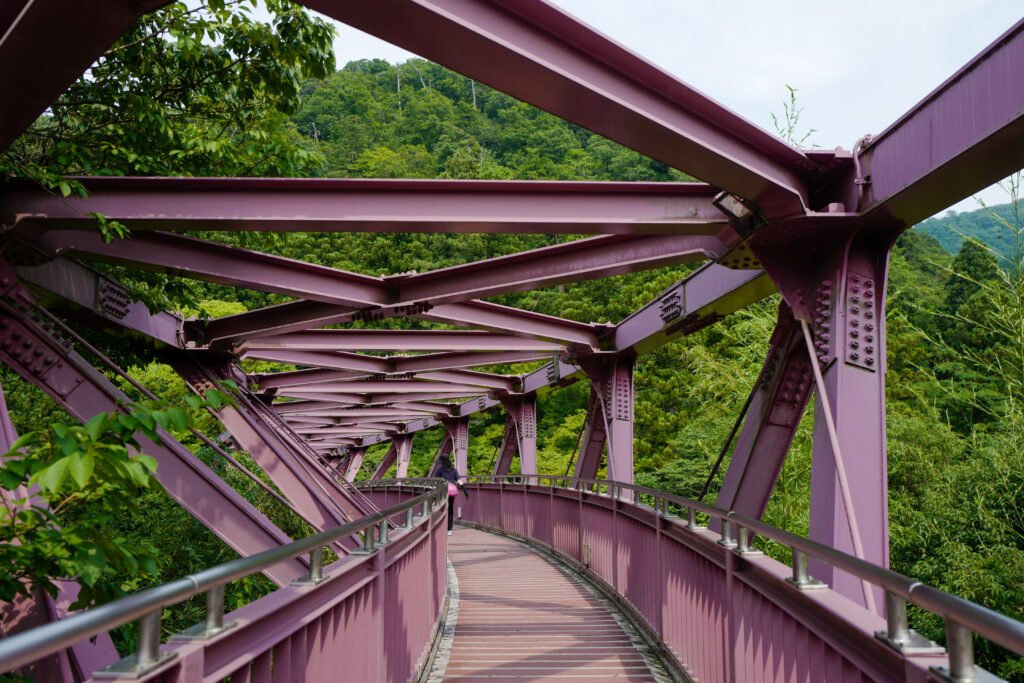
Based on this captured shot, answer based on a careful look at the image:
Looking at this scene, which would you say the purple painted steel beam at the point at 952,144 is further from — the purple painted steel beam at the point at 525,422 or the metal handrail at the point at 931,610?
the purple painted steel beam at the point at 525,422

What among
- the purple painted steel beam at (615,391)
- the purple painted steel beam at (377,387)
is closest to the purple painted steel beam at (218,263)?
the purple painted steel beam at (615,391)

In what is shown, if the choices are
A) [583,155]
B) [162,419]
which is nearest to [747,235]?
[162,419]

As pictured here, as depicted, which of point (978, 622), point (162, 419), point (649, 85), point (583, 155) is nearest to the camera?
point (978, 622)

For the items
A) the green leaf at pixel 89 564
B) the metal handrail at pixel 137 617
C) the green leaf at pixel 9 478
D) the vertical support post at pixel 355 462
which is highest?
the green leaf at pixel 9 478

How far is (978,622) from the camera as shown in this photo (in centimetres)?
189

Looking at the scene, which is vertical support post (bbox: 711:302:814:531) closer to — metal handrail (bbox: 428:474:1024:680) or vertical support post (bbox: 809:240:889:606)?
vertical support post (bbox: 809:240:889:606)

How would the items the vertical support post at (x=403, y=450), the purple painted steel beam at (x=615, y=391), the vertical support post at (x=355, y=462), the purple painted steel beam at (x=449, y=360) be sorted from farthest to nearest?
the vertical support post at (x=355, y=462), the vertical support post at (x=403, y=450), the purple painted steel beam at (x=449, y=360), the purple painted steel beam at (x=615, y=391)

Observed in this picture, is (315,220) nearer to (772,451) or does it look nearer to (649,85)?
(649,85)

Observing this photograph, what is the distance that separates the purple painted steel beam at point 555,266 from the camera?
7.91 m

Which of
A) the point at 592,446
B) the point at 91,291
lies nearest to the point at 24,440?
the point at 91,291

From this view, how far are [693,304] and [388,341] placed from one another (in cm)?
607

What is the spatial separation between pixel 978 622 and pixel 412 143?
8188 cm

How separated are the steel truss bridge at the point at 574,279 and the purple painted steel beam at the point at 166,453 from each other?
Answer: 2 centimetres

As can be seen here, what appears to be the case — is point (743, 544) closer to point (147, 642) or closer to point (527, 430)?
point (147, 642)
